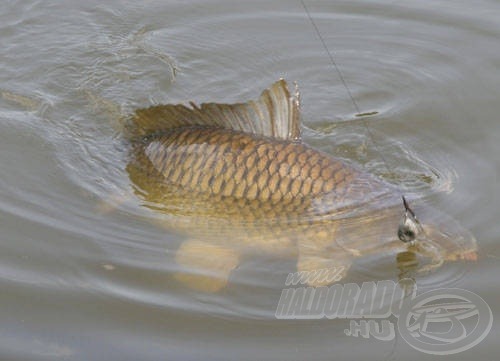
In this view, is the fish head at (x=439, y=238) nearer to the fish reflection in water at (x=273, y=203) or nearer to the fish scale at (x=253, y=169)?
the fish reflection in water at (x=273, y=203)

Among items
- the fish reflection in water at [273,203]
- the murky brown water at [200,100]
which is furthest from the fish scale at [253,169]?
the murky brown water at [200,100]

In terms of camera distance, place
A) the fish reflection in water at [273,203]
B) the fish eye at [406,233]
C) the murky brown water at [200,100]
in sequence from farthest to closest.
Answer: the fish reflection in water at [273,203], the fish eye at [406,233], the murky brown water at [200,100]

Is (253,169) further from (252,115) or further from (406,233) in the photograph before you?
(406,233)

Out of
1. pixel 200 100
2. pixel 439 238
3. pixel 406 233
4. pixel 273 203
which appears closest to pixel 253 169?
pixel 273 203

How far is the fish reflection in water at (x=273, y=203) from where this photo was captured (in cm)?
447

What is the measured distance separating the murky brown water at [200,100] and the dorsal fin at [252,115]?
527 millimetres

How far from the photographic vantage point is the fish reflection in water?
14.7 feet

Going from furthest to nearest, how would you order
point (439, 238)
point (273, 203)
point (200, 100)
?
point (200, 100), point (273, 203), point (439, 238)

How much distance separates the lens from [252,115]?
4.63 metres

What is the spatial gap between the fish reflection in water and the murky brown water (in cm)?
10

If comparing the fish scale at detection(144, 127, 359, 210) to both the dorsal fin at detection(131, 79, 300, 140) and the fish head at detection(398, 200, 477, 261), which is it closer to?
the dorsal fin at detection(131, 79, 300, 140)

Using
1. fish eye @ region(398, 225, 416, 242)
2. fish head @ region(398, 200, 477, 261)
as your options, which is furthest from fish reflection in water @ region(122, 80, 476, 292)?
fish eye @ region(398, 225, 416, 242)

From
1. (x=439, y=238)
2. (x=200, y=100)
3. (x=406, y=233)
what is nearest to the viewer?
(x=406, y=233)

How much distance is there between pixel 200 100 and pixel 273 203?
1.89 meters
